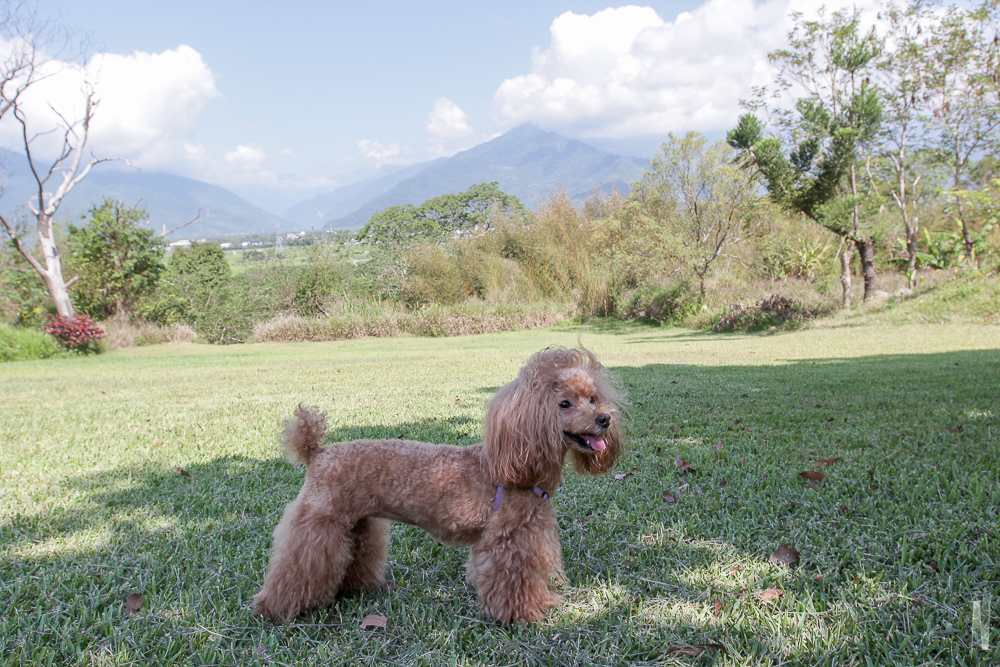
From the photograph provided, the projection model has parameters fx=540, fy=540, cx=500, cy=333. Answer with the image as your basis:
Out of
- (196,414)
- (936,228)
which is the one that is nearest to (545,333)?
(196,414)

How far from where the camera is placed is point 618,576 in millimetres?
2227

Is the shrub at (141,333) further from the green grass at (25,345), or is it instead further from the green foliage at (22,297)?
the green foliage at (22,297)

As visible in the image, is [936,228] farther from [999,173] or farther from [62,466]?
[62,466]

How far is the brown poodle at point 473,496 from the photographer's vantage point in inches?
77.6

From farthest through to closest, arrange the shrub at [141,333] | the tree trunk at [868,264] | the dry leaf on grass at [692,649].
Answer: the shrub at [141,333] < the tree trunk at [868,264] < the dry leaf on grass at [692,649]

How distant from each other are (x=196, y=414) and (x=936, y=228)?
24656mm

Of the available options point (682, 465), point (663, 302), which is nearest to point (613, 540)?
point (682, 465)

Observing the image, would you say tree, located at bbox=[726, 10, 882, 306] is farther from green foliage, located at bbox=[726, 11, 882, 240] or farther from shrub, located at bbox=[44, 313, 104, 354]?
shrub, located at bbox=[44, 313, 104, 354]

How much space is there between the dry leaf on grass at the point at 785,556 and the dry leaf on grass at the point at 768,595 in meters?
0.23

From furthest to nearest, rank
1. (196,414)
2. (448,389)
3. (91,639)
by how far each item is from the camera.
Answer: (448,389)
(196,414)
(91,639)

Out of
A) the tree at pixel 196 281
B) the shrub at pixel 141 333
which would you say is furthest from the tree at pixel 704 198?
the shrub at pixel 141 333

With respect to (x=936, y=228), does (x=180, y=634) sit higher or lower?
lower

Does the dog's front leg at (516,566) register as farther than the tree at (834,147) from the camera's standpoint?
No

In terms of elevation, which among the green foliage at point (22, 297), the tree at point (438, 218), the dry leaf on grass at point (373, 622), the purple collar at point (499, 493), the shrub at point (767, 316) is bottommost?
the shrub at point (767, 316)
